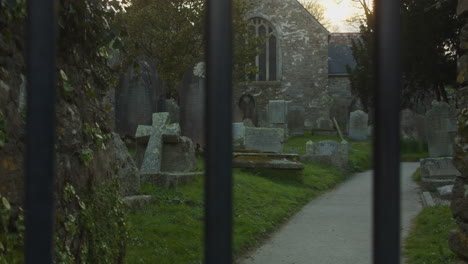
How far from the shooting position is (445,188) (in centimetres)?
951

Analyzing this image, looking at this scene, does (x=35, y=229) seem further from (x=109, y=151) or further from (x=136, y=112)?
(x=136, y=112)

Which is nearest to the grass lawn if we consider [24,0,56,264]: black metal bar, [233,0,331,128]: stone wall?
[24,0,56,264]: black metal bar

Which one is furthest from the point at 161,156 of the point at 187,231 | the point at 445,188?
the point at 445,188

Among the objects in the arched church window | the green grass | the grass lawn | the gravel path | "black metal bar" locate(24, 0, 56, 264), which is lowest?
the gravel path

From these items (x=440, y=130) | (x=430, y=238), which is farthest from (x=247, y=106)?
(x=430, y=238)

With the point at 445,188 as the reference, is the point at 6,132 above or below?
above

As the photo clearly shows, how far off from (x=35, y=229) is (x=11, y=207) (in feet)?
5.97

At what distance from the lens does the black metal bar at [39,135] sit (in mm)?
668

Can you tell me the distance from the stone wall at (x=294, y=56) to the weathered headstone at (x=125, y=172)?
23459mm

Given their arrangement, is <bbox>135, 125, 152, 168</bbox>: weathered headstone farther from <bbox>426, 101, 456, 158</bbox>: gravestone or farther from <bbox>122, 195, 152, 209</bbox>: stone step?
<bbox>426, 101, 456, 158</bbox>: gravestone

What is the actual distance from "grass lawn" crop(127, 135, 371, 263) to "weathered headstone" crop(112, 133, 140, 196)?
323 millimetres

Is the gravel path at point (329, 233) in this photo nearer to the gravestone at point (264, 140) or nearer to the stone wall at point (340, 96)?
the gravestone at point (264, 140)

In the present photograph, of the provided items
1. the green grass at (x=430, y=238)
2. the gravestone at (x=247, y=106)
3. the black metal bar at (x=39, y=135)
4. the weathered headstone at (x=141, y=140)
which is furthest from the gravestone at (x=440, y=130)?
the gravestone at (x=247, y=106)

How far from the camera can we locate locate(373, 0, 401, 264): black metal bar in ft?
2.15
